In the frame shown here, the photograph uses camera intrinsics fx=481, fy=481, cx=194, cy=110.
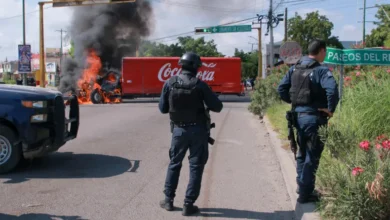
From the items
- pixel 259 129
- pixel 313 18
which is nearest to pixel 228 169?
pixel 259 129

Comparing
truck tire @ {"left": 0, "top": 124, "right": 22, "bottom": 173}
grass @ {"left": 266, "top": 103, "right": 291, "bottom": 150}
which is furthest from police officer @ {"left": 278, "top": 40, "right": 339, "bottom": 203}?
truck tire @ {"left": 0, "top": 124, "right": 22, "bottom": 173}

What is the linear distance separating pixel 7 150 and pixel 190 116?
3507mm

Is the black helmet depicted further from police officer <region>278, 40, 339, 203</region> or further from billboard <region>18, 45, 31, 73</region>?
billboard <region>18, 45, 31, 73</region>

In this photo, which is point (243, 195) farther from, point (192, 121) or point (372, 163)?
point (372, 163)

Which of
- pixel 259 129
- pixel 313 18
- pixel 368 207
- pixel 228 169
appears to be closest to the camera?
pixel 368 207

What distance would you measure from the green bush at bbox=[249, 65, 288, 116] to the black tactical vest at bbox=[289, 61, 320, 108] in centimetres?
Answer: 1023

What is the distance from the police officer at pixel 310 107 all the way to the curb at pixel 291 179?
15 cm

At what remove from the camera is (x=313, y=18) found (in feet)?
187

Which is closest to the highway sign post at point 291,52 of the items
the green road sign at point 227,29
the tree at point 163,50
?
the green road sign at point 227,29

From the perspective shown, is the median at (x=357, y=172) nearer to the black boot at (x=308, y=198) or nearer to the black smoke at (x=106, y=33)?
the black boot at (x=308, y=198)

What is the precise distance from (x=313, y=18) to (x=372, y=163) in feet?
181

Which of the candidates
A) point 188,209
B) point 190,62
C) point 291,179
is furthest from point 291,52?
point 188,209

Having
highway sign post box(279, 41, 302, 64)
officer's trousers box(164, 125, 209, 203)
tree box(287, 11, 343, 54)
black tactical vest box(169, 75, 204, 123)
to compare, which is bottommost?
officer's trousers box(164, 125, 209, 203)

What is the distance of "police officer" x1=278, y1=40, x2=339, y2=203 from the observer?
503 cm
